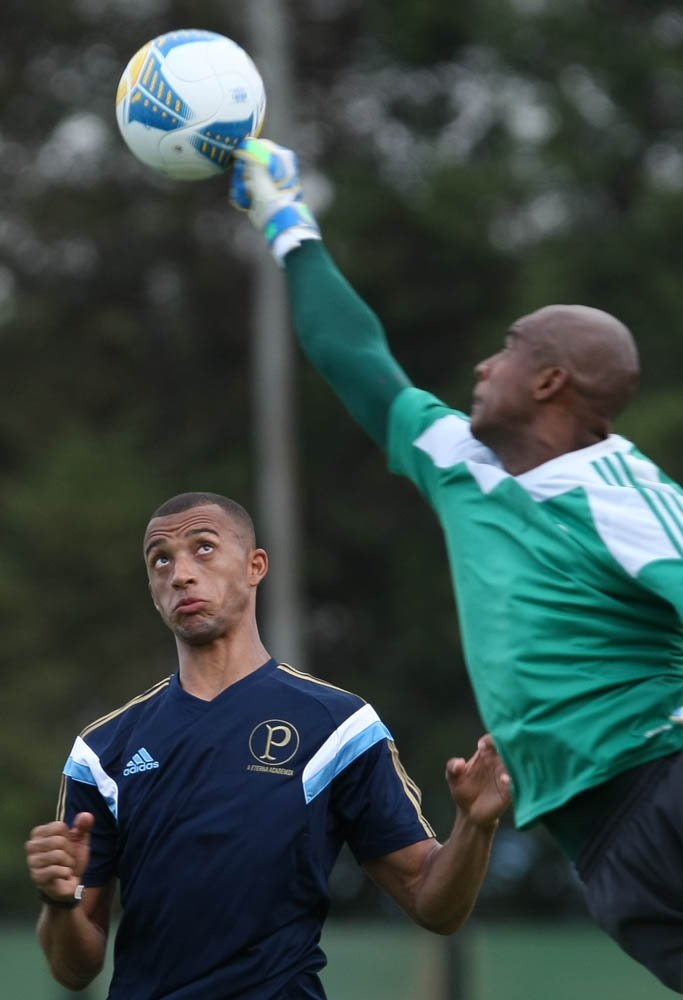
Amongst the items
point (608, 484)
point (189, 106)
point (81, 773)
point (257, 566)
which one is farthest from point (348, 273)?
point (608, 484)

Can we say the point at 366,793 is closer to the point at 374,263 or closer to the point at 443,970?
the point at 443,970

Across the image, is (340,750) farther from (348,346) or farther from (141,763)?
(348,346)

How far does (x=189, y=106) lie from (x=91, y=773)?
1823 mm

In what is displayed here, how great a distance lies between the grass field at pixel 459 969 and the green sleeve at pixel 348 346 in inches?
291

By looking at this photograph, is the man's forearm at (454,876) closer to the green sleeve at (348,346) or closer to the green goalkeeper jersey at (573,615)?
the green goalkeeper jersey at (573,615)

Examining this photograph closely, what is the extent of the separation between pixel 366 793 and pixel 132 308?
2020 cm

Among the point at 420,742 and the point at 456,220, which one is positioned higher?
the point at 456,220

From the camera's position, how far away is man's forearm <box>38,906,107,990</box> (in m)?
4.50

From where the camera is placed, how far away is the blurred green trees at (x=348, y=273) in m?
21.2

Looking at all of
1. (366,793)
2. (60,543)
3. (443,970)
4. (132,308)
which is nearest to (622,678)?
(366,793)

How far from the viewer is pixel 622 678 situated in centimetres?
369

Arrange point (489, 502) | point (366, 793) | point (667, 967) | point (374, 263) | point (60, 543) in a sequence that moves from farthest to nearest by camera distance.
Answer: point (374, 263), point (60, 543), point (366, 793), point (489, 502), point (667, 967)

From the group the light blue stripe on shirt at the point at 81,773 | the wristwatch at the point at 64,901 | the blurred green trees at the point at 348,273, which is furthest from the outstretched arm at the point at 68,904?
the blurred green trees at the point at 348,273

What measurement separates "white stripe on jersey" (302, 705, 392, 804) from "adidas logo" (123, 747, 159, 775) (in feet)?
1.27
